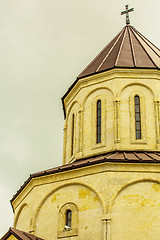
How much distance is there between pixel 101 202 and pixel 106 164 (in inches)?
61.4

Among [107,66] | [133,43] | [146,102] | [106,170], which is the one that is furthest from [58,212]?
[133,43]

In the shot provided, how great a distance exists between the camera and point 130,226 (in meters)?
14.7

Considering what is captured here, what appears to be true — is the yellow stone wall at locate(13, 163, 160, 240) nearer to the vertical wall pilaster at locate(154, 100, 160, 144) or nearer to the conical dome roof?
the vertical wall pilaster at locate(154, 100, 160, 144)

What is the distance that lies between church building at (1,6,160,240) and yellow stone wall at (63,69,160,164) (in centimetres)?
5

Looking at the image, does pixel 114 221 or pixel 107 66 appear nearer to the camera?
pixel 114 221

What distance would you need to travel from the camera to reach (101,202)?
15.4 metres

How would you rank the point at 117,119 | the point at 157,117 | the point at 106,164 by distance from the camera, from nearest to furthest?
the point at 106,164 < the point at 117,119 < the point at 157,117

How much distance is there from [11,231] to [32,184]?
3.00m

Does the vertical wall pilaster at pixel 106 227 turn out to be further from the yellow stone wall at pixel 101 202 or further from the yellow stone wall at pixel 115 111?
the yellow stone wall at pixel 115 111

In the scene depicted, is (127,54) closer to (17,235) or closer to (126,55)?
(126,55)

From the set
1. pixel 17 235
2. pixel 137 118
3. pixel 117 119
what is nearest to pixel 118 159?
pixel 117 119

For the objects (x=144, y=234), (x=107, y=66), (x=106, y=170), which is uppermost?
(x=107, y=66)

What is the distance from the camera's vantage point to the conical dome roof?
69.2 feet

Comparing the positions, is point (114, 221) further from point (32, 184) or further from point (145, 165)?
point (32, 184)
